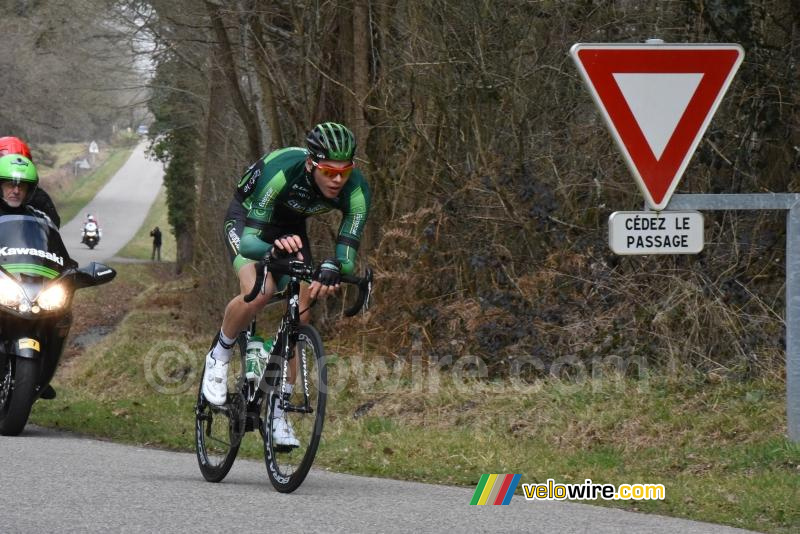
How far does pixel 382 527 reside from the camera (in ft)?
19.7

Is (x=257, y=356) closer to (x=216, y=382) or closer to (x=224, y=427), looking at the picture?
(x=216, y=382)

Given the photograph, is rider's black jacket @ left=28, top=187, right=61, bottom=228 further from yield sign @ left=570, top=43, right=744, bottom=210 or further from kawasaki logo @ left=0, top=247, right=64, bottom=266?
yield sign @ left=570, top=43, right=744, bottom=210

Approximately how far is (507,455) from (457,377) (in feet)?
12.0

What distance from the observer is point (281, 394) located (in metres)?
7.28

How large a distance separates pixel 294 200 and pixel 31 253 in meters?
3.49

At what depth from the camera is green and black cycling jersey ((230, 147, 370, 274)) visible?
7.38 meters

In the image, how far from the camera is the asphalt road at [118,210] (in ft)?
221

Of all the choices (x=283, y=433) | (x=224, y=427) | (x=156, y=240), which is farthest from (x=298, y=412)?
(x=156, y=240)

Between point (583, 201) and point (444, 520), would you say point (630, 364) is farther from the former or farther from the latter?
point (444, 520)

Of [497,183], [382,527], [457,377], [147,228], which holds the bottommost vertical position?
[147,228]

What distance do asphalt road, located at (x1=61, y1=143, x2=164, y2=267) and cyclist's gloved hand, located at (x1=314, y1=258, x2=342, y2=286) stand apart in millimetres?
48434

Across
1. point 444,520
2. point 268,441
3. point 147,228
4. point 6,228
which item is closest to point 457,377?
point 6,228

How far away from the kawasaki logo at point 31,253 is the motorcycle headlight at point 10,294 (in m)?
0.24

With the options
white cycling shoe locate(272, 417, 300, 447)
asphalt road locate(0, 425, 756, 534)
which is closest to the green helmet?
white cycling shoe locate(272, 417, 300, 447)
